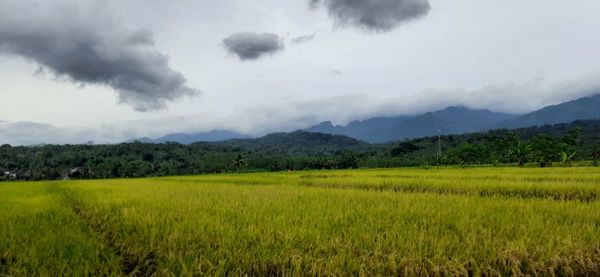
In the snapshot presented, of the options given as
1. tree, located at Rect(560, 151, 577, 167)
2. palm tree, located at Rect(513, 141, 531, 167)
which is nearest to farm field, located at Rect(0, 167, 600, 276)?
tree, located at Rect(560, 151, 577, 167)

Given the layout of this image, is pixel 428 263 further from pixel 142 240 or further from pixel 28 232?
pixel 28 232

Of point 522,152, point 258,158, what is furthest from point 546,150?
point 258,158

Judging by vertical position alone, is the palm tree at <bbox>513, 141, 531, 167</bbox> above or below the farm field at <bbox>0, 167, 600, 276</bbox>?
below

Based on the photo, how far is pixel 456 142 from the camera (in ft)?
455

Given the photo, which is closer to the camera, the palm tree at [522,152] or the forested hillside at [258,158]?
the palm tree at [522,152]

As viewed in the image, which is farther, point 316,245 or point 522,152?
point 522,152

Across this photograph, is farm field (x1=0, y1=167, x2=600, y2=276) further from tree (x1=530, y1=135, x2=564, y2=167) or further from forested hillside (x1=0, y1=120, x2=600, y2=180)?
tree (x1=530, y1=135, x2=564, y2=167)

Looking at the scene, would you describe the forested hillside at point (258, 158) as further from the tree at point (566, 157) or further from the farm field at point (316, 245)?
the farm field at point (316, 245)

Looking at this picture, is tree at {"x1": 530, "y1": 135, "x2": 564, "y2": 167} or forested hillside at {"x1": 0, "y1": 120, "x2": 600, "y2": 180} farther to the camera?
forested hillside at {"x1": 0, "y1": 120, "x2": 600, "y2": 180}

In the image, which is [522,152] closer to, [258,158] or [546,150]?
[546,150]

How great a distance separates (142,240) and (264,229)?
1.63 metres

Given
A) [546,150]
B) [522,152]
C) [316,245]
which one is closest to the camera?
[316,245]

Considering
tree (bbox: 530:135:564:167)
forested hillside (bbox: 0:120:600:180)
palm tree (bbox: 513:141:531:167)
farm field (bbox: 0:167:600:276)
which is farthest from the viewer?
forested hillside (bbox: 0:120:600:180)

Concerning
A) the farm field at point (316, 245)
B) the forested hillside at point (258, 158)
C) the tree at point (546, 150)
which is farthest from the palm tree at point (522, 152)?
the farm field at point (316, 245)
